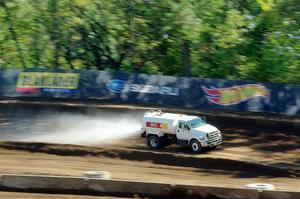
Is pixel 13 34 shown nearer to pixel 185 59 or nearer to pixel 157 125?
pixel 185 59

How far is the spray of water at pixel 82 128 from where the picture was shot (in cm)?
2534

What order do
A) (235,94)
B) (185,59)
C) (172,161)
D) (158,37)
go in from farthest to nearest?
1. (158,37)
2. (185,59)
3. (235,94)
4. (172,161)

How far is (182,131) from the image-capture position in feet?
73.1

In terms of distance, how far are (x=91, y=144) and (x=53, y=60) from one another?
1707cm

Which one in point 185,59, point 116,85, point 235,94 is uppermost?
point 185,59

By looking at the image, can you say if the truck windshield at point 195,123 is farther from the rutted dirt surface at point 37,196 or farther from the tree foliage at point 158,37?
the tree foliage at point 158,37

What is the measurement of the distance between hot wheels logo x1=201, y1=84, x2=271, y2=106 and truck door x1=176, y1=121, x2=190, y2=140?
24.3 feet

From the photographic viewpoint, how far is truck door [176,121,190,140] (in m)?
22.2

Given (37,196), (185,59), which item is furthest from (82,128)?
(37,196)

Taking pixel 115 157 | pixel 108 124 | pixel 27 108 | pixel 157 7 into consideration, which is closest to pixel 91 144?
pixel 115 157

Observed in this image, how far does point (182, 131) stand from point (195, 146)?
0.88m

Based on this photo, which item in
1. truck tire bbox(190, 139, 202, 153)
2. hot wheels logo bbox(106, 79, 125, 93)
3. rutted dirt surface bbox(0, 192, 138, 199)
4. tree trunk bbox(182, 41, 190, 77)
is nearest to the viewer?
rutted dirt surface bbox(0, 192, 138, 199)

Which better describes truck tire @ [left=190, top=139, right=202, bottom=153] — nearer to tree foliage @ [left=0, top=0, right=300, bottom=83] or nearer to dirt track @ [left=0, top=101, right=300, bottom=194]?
dirt track @ [left=0, top=101, right=300, bottom=194]

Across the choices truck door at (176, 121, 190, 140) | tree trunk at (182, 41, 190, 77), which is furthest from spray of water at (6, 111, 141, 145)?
tree trunk at (182, 41, 190, 77)
